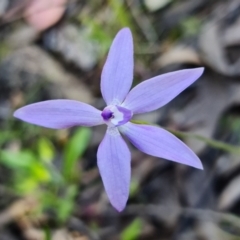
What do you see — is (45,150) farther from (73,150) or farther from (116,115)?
(116,115)

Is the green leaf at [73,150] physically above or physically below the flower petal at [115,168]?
above

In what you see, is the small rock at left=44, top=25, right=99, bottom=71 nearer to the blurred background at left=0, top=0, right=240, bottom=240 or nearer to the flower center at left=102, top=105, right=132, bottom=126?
the blurred background at left=0, top=0, right=240, bottom=240

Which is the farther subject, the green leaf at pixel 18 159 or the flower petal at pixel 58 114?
the green leaf at pixel 18 159

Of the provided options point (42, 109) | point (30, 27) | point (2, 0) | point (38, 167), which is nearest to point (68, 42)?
point (30, 27)

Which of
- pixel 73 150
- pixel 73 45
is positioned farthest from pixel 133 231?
pixel 73 45

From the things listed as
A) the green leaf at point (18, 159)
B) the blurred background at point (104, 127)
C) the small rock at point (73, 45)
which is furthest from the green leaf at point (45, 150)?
the small rock at point (73, 45)

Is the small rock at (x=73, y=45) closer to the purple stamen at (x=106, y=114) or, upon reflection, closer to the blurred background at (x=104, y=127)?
the blurred background at (x=104, y=127)

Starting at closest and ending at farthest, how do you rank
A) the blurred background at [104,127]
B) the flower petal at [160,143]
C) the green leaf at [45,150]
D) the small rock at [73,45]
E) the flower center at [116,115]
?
the flower petal at [160,143]
the flower center at [116,115]
the blurred background at [104,127]
the green leaf at [45,150]
the small rock at [73,45]
